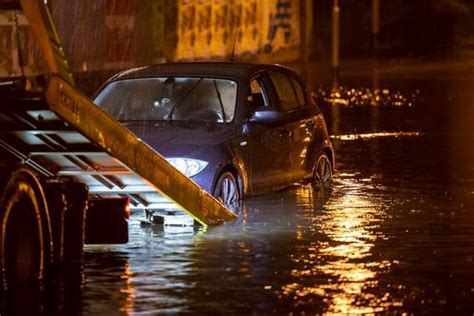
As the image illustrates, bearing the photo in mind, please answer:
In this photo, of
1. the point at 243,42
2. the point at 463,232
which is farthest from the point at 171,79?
the point at 243,42

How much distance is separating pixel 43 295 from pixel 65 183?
114cm

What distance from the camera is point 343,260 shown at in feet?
40.0

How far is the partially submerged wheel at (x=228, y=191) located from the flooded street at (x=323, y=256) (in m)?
0.17

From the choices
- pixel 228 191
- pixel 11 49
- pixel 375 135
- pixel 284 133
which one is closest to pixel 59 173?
pixel 228 191

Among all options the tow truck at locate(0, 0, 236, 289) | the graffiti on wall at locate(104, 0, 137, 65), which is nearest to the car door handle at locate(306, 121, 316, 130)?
the tow truck at locate(0, 0, 236, 289)

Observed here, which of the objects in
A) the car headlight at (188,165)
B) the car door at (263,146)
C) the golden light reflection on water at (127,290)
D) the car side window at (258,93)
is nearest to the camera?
the golden light reflection on water at (127,290)

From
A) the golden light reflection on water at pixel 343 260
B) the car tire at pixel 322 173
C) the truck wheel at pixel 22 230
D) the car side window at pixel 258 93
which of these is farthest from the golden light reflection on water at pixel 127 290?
the car tire at pixel 322 173

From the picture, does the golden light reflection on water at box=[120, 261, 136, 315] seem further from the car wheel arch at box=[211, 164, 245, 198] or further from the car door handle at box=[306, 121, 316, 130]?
the car door handle at box=[306, 121, 316, 130]

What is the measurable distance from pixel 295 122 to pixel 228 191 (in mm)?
1824

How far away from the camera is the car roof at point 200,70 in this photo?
16.0 metres

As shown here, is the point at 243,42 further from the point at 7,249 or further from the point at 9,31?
the point at 7,249

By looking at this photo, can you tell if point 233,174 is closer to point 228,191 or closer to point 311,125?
point 228,191

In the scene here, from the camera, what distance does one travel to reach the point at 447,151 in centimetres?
2169

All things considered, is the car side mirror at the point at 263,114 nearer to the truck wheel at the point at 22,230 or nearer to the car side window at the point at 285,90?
the car side window at the point at 285,90
